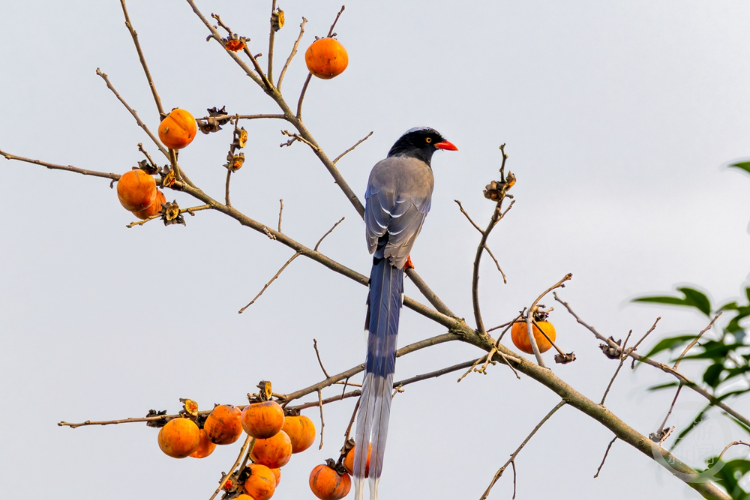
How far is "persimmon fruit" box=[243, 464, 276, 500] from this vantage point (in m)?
2.80

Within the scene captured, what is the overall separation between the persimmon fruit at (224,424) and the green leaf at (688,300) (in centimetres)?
222

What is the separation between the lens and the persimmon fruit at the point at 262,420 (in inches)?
107

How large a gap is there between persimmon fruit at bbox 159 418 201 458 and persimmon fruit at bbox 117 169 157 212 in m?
0.96

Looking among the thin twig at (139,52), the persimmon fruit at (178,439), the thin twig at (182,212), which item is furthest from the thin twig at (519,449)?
the thin twig at (139,52)

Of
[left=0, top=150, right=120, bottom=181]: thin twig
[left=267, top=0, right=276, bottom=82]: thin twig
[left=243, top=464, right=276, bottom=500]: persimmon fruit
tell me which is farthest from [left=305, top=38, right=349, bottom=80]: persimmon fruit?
[left=243, top=464, right=276, bottom=500]: persimmon fruit

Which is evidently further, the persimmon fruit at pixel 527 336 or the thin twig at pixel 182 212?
the persimmon fruit at pixel 527 336

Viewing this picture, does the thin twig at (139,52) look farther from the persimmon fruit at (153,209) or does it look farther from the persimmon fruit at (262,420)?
the persimmon fruit at (262,420)

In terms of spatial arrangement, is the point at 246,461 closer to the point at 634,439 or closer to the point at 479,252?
the point at 479,252

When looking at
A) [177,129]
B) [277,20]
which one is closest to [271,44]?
[277,20]

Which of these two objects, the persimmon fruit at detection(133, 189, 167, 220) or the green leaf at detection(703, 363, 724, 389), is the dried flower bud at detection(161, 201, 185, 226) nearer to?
the persimmon fruit at detection(133, 189, 167, 220)

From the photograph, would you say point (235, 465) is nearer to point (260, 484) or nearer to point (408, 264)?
point (260, 484)

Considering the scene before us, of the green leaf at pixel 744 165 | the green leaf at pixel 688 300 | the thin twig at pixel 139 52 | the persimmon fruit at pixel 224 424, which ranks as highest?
the thin twig at pixel 139 52

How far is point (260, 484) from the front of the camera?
2809 millimetres

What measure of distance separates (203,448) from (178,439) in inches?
7.4
